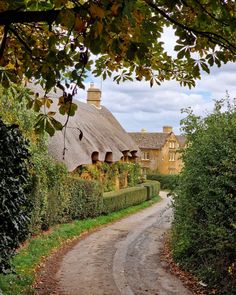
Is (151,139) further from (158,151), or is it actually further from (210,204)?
(210,204)

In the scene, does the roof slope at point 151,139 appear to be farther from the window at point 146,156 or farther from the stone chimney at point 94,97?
the stone chimney at point 94,97

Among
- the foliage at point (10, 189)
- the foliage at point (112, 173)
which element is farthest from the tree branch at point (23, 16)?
the foliage at point (112, 173)

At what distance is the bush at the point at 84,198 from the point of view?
19.2m

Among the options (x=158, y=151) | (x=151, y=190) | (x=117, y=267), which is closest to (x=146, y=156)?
(x=158, y=151)

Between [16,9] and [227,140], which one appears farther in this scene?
[227,140]

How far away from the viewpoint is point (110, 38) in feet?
11.2

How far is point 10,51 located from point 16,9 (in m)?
1.80

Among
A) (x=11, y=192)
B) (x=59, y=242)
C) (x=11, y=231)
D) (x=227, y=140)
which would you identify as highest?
(x=227, y=140)

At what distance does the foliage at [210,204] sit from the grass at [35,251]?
3803 mm

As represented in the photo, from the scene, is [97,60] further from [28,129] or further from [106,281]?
[28,129]

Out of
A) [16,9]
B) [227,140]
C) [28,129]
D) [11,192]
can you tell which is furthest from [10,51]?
[28,129]

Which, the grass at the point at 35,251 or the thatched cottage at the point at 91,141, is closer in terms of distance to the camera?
the grass at the point at 35,251

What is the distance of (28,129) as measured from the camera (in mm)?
13789

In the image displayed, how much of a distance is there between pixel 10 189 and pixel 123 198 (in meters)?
19.1
